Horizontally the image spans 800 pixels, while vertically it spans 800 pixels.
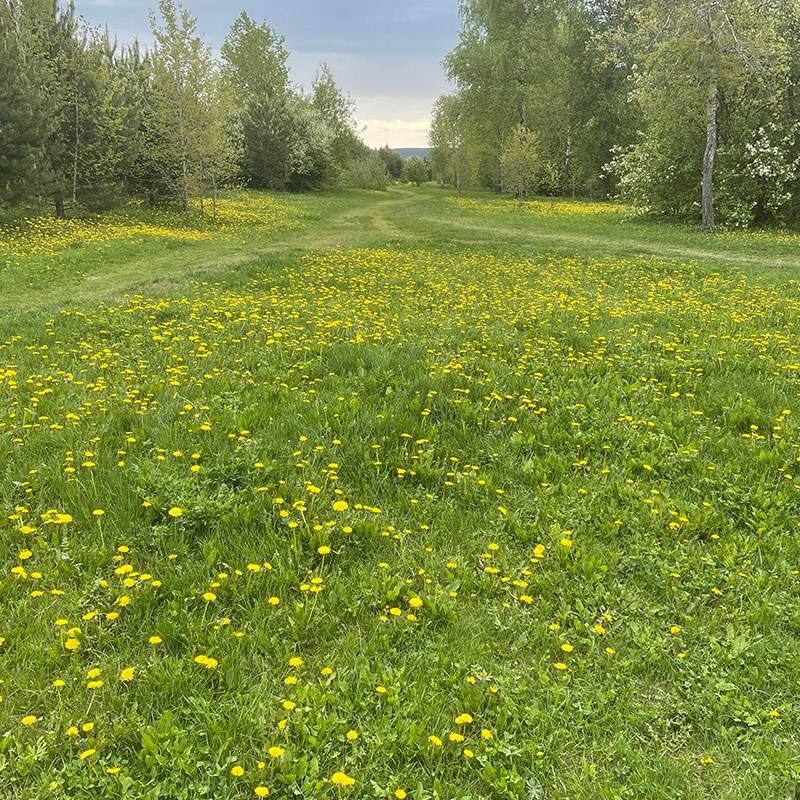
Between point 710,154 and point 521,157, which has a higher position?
point 521,157

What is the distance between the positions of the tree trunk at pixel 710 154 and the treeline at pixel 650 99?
5cm

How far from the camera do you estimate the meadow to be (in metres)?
2.37

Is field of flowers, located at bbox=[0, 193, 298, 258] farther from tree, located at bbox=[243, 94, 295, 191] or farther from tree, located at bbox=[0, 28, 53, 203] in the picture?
tree, located at bbox=[243, 94, 295, 191]

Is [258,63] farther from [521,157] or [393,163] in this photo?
[393,163]

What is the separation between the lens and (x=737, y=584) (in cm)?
341

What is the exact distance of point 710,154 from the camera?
22.0 metres

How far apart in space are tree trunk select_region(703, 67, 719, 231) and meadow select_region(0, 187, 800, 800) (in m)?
17.8

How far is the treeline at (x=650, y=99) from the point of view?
1978 cm

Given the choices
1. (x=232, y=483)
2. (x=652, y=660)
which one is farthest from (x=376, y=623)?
(x=232, y=483)

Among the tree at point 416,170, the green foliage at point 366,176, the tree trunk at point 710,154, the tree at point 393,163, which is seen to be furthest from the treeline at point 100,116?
the tree at point 393,163

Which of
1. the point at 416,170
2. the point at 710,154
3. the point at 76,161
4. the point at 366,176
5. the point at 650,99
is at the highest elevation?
the point at 416,170

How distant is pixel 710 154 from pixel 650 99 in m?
3.44

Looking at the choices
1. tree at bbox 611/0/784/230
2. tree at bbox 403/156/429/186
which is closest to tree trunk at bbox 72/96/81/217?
tree at bbox 611/0/784/230

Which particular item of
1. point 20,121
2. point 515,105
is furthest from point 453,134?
point 20,121
